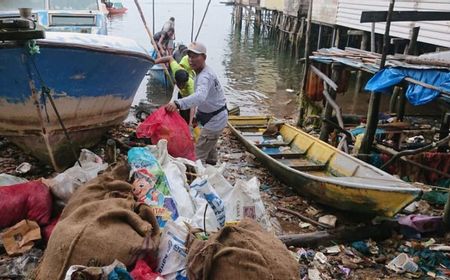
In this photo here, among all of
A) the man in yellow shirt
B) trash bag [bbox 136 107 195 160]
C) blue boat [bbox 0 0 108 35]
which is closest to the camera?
trash bag [bbox 136 107 195 160]

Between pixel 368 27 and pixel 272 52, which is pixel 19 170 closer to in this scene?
pixel 368 27

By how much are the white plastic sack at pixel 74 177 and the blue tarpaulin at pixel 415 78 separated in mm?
3878

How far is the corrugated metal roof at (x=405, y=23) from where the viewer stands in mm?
10477

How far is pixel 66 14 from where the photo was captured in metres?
7.72

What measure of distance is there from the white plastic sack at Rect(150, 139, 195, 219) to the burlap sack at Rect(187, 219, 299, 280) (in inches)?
37.5

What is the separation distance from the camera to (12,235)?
3.52m

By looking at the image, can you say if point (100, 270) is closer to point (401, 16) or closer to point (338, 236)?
point (338, 236)

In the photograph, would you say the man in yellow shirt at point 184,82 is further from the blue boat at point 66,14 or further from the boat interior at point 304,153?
the blue boat at point 66,14

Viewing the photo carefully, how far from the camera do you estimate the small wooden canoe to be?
4.48 m

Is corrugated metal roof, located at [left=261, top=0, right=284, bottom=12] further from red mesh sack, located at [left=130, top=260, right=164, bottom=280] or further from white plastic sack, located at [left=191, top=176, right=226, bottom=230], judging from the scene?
red mesh sack, located at [left=130, top=260, right=164, bottom=280]

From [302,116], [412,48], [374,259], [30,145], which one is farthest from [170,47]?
[374,259]

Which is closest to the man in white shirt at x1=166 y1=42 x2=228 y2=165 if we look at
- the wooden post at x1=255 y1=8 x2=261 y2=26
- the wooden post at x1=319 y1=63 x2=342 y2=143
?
the wooden post at x1=319 y1=63 x2=342 y2=143

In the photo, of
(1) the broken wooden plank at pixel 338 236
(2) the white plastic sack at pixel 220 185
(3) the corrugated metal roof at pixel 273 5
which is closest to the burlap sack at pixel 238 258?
(2) the white plastic sack at pixel 220 185

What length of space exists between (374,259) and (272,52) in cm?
2242
